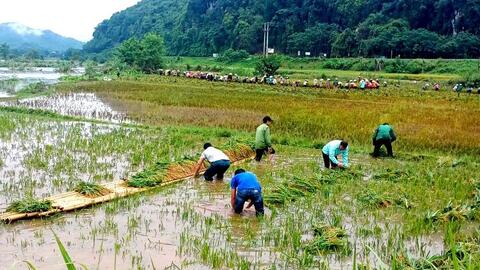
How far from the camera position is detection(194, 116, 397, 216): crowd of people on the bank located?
702cm

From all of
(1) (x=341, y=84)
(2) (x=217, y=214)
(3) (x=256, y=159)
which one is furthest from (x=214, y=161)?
(1) (x=341, y=84)

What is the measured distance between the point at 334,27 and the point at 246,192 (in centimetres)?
6924

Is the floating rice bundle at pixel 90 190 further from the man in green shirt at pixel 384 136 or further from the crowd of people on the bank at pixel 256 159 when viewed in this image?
the man in green shirt at pixel 384 136

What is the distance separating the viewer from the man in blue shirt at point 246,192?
697 centimetres

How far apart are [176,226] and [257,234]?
1082 millimetres

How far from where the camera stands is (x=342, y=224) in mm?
6855

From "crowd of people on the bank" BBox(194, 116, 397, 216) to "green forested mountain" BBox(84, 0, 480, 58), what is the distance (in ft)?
152

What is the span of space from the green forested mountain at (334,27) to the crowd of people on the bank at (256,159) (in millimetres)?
46316

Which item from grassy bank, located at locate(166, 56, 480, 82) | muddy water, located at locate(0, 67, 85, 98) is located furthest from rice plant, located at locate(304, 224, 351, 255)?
grassy bank, located at locate(166, 56, 480, 82)

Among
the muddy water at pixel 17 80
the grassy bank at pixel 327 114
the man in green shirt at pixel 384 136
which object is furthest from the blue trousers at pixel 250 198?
the muddy water at pixel 17 80

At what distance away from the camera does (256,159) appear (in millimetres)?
11469

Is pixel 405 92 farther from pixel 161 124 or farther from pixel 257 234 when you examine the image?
pixel 257 234

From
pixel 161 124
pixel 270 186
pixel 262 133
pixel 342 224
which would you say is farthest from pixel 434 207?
pixel 161 124

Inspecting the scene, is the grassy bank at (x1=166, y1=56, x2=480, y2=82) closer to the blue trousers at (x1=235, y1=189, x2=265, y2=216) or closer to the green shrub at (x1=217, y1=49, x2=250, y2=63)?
the green shrub at (x1=217, y1=49, x2=250, y2=63)
